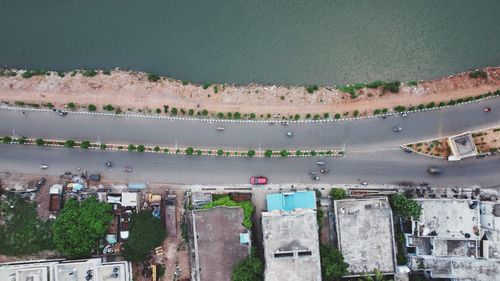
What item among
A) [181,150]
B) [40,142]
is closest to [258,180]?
[181,150]

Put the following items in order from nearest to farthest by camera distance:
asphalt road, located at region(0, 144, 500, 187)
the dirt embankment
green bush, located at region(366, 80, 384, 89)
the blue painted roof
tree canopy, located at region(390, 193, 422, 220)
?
1. tree canopy, located at region(390, 193, 422, 220)
2. the blue painted roof
3. asphalt road, located at region(0, 144, 500, 187)
4. the dirt embankment
5. green bush, located at region(366, 80, 384, 89)

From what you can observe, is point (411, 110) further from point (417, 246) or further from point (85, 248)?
point (85, 248)

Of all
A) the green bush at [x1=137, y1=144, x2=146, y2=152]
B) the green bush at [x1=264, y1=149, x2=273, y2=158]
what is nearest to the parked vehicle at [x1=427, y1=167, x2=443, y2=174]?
the green bush at [x1=264, y1=149, x2=273, y2=158]

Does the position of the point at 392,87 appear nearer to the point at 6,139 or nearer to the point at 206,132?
the point at 206,132

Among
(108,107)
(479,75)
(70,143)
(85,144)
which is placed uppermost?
(479,75)

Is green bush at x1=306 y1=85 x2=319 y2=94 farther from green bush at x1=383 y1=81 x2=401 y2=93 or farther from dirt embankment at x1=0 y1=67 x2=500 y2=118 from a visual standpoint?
green bush at x1=383 y1=81 x2=401 y2=93

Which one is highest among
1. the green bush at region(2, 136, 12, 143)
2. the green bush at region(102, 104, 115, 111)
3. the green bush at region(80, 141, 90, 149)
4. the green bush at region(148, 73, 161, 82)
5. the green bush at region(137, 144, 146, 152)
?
the green bush at region(148, 73, 161, 82)

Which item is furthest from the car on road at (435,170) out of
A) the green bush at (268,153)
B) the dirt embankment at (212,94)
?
the green bush at (268,153)
